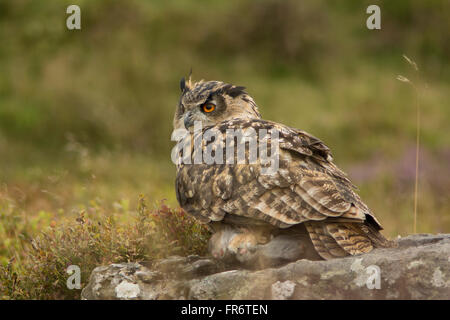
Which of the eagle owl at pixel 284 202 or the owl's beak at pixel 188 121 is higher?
the owl's beak at pixel 188 121

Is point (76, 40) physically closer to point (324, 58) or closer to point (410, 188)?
point (324, 58)

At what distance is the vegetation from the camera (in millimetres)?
12898

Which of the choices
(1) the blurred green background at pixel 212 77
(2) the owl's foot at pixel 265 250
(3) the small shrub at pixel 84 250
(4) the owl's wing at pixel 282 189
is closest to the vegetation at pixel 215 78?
(1) the blurred green background at pixel 212 77

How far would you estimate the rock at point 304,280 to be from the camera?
11.4 feet

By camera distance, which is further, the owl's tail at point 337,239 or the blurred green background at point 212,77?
the blurred green background at point 212,77

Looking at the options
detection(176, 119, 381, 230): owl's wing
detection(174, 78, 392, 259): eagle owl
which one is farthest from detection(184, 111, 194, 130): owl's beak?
detection(176, 119, 381, 230): owl's wing

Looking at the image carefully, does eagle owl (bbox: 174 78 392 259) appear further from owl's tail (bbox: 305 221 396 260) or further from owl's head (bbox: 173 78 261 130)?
owl's head (bbox: 173 78 261 130)

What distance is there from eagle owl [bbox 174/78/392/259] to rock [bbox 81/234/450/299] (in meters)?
0.21

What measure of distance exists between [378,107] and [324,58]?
103 inches

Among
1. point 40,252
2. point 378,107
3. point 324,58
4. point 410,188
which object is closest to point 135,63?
point 324,58

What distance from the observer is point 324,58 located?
654 inches

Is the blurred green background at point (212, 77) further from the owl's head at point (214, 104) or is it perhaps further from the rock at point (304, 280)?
the rock at point (304, 280)

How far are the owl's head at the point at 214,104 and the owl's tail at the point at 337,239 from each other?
1725 millimetres

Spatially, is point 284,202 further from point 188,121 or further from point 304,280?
point 188,121
